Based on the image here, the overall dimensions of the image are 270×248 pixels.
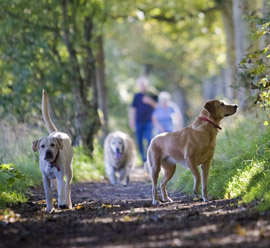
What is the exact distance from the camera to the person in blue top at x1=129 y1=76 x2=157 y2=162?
1614 centimetres

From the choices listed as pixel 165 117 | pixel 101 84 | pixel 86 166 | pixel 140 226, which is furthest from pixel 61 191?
pixel 101 84

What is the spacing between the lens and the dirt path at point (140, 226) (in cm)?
481

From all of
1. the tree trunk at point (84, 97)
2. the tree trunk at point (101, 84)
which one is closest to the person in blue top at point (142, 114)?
the tree trunk at point (84, 97)

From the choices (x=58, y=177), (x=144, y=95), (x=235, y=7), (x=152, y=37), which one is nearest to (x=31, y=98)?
(x=144, y=95)

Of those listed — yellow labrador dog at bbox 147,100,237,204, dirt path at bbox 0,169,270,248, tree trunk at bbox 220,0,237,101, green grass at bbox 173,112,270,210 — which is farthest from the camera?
tree trunk at bbox 220,0,237,101

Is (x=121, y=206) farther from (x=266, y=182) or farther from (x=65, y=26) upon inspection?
(x=65, y=26)

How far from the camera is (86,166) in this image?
561 inches

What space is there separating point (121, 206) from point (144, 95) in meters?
8.56

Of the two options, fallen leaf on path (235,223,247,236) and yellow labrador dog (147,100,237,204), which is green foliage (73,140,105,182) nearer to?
yellow labrador dog (147,100,237,204)

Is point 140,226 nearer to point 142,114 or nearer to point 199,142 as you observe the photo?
point 199,142

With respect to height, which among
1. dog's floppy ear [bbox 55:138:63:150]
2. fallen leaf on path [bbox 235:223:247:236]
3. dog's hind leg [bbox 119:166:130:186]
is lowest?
fallen leaf on path [bbox 235:223:247:236]

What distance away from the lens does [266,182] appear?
6801 millimetres

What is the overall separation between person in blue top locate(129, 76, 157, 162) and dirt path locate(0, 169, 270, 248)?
8.18 m

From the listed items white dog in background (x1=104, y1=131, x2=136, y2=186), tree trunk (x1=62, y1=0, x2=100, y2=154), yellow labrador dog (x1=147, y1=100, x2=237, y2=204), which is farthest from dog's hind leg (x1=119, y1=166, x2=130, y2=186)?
yellow labrador dog (x1=147, y1=100, x2=237, y2=204)
